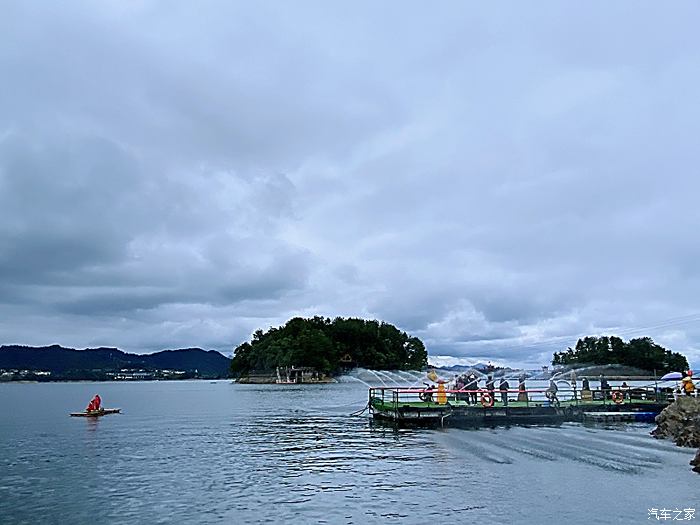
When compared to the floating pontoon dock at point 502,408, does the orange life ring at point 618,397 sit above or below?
above

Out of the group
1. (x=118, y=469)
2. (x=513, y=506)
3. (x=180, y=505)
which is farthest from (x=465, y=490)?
(x=118, y=469)

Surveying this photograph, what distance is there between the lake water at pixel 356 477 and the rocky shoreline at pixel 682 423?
56.9 inches

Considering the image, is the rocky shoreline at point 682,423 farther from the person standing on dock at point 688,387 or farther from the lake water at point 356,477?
the person standing on dock at point 688,387

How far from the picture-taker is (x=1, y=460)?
40.2m

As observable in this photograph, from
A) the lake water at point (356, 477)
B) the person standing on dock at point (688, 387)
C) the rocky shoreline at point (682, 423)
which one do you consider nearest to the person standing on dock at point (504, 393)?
the lake water at point (356, 477)

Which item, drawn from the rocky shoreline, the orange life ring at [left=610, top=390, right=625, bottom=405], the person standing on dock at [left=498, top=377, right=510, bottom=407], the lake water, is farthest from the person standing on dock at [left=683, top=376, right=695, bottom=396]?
the person standing on dock at [left=498, top=377, right=510, bottom=407]

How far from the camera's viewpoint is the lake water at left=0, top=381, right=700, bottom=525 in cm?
2298

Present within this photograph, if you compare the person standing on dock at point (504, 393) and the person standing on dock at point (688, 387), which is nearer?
the person standing on dock at point (688, 387)

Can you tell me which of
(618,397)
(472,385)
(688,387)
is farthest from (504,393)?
(688,387)

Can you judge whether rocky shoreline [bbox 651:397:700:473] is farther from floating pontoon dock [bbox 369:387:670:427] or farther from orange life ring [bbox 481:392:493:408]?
orange life ring [bbox 481:392:493:408]

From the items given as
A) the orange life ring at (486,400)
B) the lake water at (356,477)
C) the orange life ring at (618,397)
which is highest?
the orange life ring at (618,397)

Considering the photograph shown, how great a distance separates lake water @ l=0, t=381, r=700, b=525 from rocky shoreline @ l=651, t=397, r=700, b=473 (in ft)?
4.74

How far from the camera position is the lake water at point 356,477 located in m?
23.0

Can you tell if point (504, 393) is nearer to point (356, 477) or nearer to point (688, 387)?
point (688, 387)
